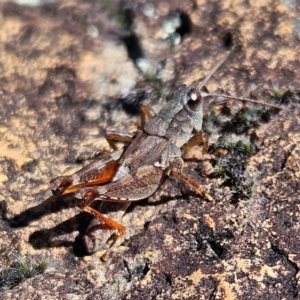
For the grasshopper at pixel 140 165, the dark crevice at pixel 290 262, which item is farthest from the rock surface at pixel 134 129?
the grasshopper at pixel 140 165

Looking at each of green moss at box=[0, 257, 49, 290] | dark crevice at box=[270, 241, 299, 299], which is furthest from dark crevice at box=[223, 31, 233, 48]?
green moss at box=[0, 257, 49, 290]

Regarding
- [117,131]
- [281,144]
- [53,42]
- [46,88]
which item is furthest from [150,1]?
[281,144]

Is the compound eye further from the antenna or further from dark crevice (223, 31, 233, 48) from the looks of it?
dark crevice (223, 31, 233, 48)

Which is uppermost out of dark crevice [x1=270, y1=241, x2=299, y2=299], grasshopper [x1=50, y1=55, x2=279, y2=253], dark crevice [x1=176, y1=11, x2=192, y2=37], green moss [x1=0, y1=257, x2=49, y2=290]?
dark crevice [x1=176, y1=11, x2=192, y2=37]

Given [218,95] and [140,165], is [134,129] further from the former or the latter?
[218,95]

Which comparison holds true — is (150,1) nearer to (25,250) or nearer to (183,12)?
(183,12)

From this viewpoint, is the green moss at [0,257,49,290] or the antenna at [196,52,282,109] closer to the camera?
the green moss at [0,257,49,290]
